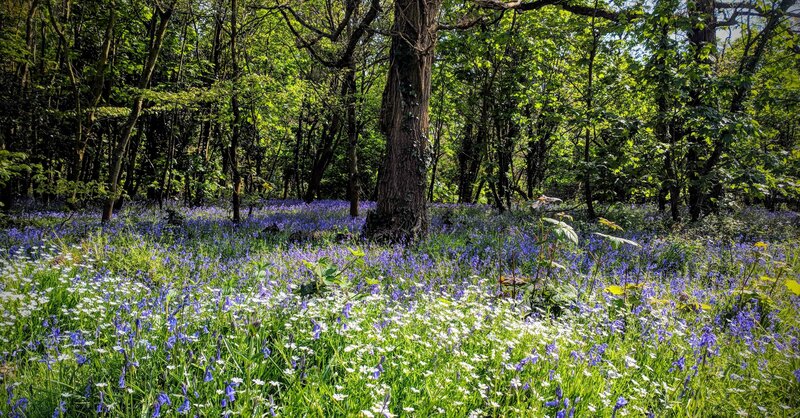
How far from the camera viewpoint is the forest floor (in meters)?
2.10

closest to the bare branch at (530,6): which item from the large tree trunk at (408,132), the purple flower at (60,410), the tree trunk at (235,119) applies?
the large tree trunk at (408,132)

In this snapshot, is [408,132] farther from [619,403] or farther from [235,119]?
[619,403]

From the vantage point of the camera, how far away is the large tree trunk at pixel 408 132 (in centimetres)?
695

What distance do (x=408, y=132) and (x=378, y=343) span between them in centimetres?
485

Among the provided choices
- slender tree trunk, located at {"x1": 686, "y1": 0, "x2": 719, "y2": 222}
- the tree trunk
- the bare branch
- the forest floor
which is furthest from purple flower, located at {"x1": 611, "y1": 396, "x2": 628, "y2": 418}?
slender tree trunk, located at {"x1": 686, "y1": 0, "x2": 719, "y2": 222}

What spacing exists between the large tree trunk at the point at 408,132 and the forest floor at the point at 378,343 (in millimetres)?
1300

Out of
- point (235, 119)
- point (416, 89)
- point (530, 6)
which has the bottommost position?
point (235, 119)

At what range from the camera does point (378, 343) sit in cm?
269

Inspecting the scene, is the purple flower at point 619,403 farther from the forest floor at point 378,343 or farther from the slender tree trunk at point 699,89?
the slender tree trunk at point 699,89

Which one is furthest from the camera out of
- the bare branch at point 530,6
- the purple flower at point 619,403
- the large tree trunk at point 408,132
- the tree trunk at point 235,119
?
the tree trunk at point 235,119

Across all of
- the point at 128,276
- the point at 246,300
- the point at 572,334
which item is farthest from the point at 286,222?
the point at 572,334

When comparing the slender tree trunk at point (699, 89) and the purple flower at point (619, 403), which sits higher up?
the slender tree trunk at point (699, 89)

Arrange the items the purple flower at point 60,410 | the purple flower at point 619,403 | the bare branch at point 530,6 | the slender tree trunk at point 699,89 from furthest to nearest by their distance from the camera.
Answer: the slender tree trunk at point 699,89 → the bare branch at point 530,6 → the purple flower at point 619,403 → the purple flower at point 60,410

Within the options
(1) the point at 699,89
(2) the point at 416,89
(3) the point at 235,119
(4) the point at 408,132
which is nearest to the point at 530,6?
(2) the point at 416,89
